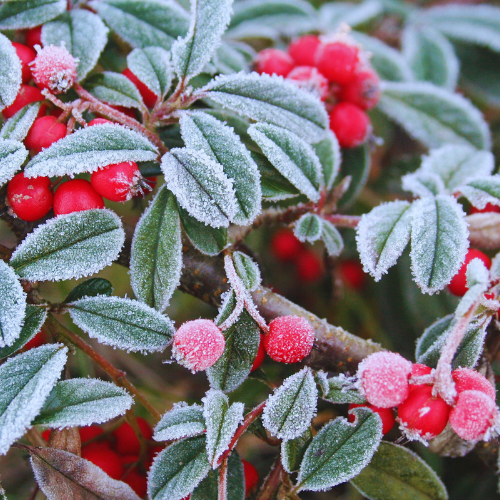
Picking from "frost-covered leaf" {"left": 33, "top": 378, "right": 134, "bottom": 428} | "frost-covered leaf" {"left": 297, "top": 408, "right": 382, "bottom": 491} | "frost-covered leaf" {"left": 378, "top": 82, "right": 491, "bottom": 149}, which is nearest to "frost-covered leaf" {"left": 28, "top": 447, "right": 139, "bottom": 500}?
"frost-covered leaf" {"left": 33, "top": 378, "right": 134, "bottom": 428}

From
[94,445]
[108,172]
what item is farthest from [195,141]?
[94,445]

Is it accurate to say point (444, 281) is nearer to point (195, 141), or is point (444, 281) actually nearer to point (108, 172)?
point (195, 141)

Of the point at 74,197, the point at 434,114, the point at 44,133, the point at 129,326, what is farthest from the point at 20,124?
the point at 434,114

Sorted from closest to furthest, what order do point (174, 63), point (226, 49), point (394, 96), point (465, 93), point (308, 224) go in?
point (174, 63) → point (308, 224) → point (226, 49) → point (394, 96) → point (465, 93)

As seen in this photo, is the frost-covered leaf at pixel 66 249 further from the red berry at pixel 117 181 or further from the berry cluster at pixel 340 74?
the berry cluster at pixel 340 74

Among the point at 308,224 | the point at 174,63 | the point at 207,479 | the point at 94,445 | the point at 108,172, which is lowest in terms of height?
the point at 94,445

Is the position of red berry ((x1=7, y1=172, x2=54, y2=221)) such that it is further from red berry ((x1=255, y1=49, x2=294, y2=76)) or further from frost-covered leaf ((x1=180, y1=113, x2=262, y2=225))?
red berry ((x1=255, y1=49, x2=294, y2=76))
